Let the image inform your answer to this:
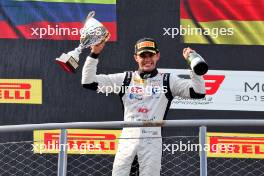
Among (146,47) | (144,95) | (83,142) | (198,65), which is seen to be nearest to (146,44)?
(146,47)

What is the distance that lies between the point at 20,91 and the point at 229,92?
203 cm

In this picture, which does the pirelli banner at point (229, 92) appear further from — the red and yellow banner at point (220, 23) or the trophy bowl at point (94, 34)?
the trophy bowl at point (94, 34)

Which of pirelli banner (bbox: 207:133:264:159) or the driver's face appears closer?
the driver's face

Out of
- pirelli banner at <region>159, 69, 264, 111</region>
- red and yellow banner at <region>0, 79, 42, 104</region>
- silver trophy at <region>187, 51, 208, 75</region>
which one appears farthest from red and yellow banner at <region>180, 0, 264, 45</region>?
silver trophy at <region>187, 51, 208, 75</region>

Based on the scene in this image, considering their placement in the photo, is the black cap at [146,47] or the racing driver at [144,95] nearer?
the racing driver at [144,95]

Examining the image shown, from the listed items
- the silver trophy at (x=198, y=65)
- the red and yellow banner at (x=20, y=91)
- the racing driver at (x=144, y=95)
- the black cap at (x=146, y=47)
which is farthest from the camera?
the red and yellow banner at (x=20, y=91)

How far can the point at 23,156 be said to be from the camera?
601cm

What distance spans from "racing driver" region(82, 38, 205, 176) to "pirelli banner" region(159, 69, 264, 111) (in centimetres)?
191

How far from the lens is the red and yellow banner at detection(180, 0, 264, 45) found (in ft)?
20.5

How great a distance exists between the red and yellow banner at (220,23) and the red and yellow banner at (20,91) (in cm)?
151

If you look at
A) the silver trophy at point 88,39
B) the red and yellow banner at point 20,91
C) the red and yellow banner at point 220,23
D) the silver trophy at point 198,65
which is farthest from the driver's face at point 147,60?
the red and yellow banner at point 20,91

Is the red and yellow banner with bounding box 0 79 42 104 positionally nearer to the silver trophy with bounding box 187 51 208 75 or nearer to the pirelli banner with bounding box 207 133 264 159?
the pirelli banner with bounding box 207 133 264 159

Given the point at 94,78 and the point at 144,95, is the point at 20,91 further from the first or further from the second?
the point at 144,95

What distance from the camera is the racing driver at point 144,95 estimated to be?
4098 millimetres
